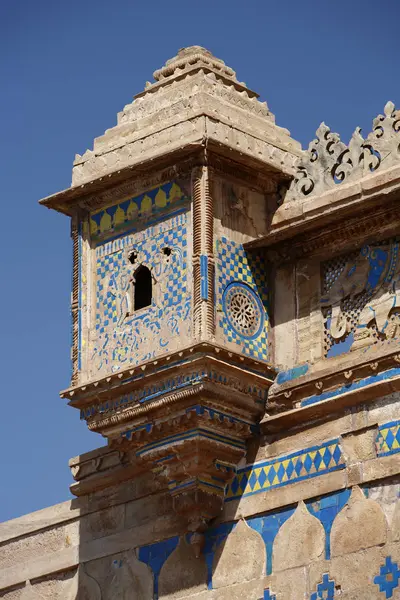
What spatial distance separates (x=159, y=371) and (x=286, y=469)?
1108mm

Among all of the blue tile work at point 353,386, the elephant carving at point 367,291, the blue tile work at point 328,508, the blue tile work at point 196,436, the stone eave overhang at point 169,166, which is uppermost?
the stone eave overhang at point 169,166

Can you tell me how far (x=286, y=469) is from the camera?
1341 cm

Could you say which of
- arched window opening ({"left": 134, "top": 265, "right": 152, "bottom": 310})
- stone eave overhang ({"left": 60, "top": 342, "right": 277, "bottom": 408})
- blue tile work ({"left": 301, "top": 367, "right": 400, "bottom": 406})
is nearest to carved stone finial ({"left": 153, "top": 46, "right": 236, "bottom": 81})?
arched window opening ({"left": 134, "top": 265, "right": 152, "bottom": 310})

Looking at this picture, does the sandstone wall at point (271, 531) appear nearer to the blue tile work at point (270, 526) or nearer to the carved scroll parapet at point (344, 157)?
the blue tile work at point (270, 526)

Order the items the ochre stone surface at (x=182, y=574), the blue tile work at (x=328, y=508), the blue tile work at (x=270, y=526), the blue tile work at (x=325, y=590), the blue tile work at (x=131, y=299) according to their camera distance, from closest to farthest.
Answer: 1. the blue tile work at (x=325, y=590)
2. the blue tile work at (x=328, y=508)
3. the blue tile work at (x=270, y=526)
4. the ochre stone surface at (x=182, y=574)
5. the blue tile work at (x=131, y=299)

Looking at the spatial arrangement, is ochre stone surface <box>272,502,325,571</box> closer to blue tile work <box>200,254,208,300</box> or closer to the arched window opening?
blue tile work <box>200,254,208,300</box>

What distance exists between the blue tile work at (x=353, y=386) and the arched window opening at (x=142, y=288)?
4.84 feet

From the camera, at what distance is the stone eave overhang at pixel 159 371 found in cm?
1340

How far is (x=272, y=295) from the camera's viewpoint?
14242mm

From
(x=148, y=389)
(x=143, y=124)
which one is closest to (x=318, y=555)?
(x=148, y=389)

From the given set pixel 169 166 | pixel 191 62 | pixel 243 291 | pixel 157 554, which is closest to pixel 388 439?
pixel 243 291

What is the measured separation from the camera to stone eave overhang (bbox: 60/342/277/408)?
44.0ft

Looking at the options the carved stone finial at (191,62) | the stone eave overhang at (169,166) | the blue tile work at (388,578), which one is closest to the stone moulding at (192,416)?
the stone eave overhang at (169,166)

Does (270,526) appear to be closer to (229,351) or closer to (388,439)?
(388,439)
